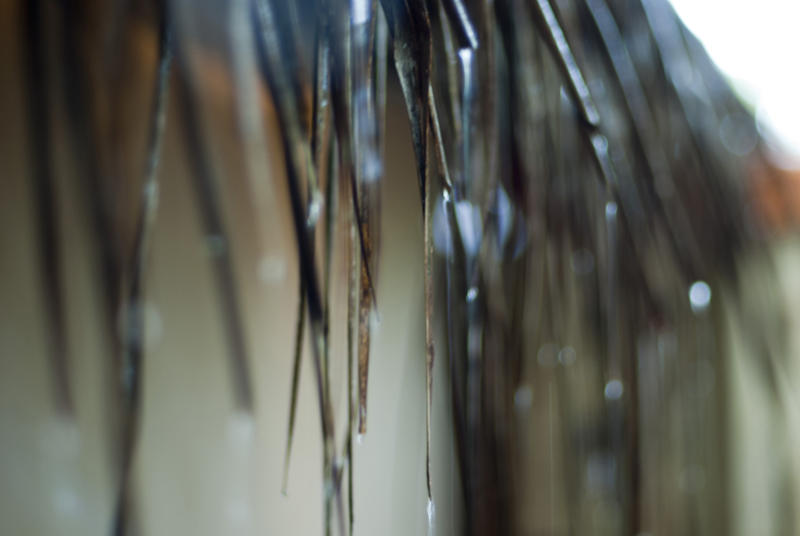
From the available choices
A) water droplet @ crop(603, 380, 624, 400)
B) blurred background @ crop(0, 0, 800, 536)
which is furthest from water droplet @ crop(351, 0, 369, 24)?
water droplet @ crop(603, 380, 624, 400)

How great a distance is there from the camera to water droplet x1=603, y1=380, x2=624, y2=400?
1.22 feet

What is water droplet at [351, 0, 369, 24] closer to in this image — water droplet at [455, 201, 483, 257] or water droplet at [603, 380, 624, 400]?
water droplet at [455, 201, 483, 257]

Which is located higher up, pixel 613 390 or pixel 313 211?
pixel 313 211

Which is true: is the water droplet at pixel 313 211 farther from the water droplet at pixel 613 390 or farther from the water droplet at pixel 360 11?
the water droplet at pixel 613 390

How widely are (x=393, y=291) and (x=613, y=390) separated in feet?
0.92

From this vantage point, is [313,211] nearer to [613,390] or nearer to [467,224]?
[467,224]

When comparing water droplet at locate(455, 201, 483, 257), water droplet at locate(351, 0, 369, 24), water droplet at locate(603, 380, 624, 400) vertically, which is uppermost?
water droplet at locate(351, 0, 369, 24)

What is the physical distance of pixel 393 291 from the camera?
0.60m

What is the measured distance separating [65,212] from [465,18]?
0.24 m

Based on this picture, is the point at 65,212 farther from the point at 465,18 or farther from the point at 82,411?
the point at 465,18

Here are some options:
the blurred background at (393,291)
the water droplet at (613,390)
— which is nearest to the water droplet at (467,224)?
the blurred background at (393,291)

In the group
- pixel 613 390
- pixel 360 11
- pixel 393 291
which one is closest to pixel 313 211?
pixel 360 11

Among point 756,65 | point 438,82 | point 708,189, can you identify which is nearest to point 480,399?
point 438,82

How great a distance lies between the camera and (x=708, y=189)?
0.46 m
